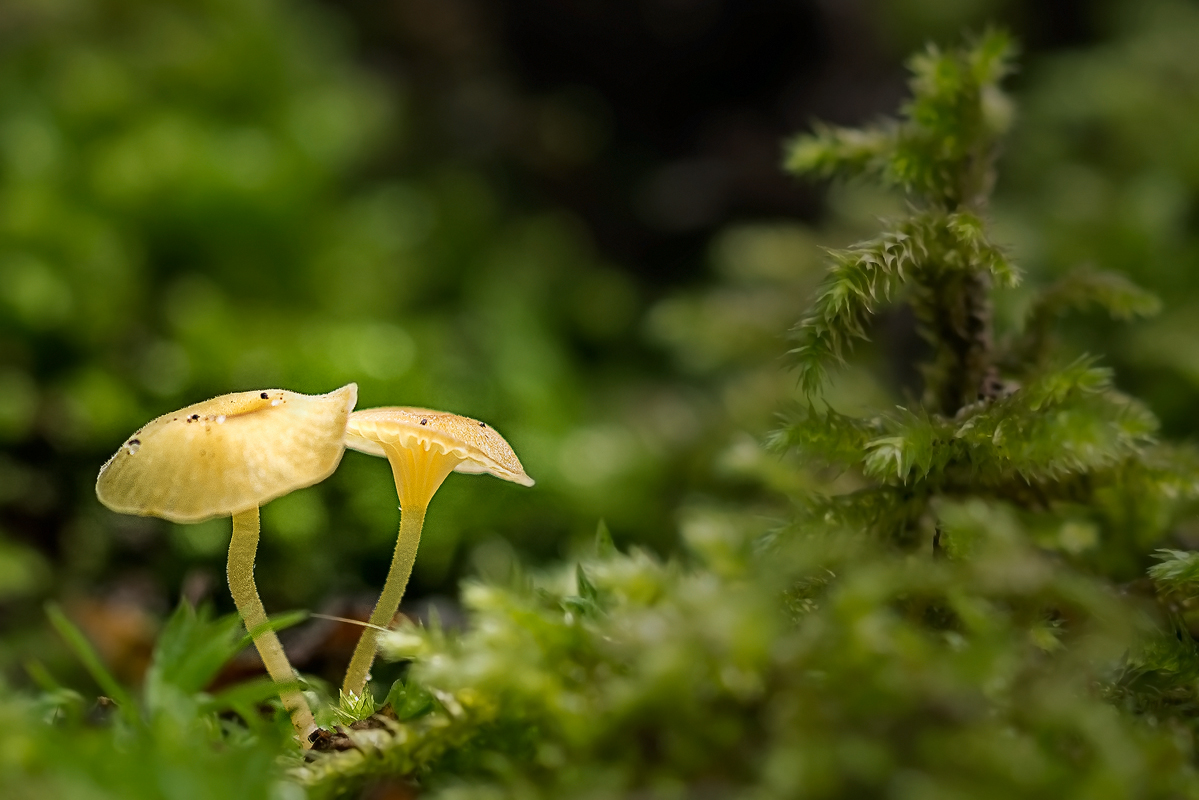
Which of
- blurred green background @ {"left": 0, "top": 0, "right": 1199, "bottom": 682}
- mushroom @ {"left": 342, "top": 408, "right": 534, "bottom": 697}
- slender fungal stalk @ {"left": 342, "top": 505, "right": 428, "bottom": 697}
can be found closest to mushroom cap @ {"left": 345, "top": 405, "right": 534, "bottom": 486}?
mushroom @ {"left": 342, "top": 408, "right": 534, "bottom": 697}

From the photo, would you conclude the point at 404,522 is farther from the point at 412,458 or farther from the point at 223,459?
the point at 223,459

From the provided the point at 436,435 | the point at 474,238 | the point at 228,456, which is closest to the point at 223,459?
the point at 228,456

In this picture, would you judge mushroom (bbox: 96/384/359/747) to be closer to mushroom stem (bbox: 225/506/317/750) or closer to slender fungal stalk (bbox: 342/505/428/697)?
mushroom stem (bbox: 225/506/317/750)

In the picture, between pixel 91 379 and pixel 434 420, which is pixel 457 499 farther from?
pixel 434 420

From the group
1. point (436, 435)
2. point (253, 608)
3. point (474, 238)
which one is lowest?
point (253, 608)

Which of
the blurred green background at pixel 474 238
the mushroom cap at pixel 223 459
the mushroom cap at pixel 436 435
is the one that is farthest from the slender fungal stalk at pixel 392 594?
the blurred green background at pixel 474 238

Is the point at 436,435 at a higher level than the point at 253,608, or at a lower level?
higher
